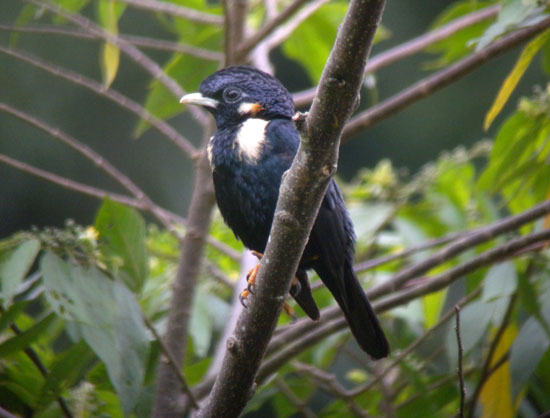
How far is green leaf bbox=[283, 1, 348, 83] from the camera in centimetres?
421

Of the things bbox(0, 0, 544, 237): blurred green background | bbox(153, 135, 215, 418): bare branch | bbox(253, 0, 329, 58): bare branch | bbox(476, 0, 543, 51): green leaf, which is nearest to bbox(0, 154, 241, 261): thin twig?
bbox(153, 135, 215, 418): bare branch

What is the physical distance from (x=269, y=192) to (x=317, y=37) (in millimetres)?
1617

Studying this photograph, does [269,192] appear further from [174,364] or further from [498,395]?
[498,395]

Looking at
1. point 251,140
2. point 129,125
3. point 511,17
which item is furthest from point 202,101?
point 129,125

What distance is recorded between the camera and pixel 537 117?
10.8ft

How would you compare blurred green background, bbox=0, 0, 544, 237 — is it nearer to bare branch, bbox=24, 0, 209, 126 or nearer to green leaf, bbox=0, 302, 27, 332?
bare branch, bbox=24, 0, 209, 126

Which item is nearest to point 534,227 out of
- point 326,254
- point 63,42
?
point 326,254

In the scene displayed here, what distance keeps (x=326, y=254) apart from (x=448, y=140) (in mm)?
6103

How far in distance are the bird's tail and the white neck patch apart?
561mm

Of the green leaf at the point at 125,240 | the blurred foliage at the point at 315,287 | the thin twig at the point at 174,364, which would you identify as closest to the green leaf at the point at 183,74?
the blurred foliage at the point at 315,287

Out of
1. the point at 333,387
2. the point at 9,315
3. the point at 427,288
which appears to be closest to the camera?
the point at 9,315

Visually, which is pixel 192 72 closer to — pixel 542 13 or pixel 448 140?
pixel 542 13

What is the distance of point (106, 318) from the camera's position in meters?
2.79

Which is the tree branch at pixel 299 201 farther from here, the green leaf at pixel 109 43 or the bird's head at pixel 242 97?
the green leaf at pixel 109 43
